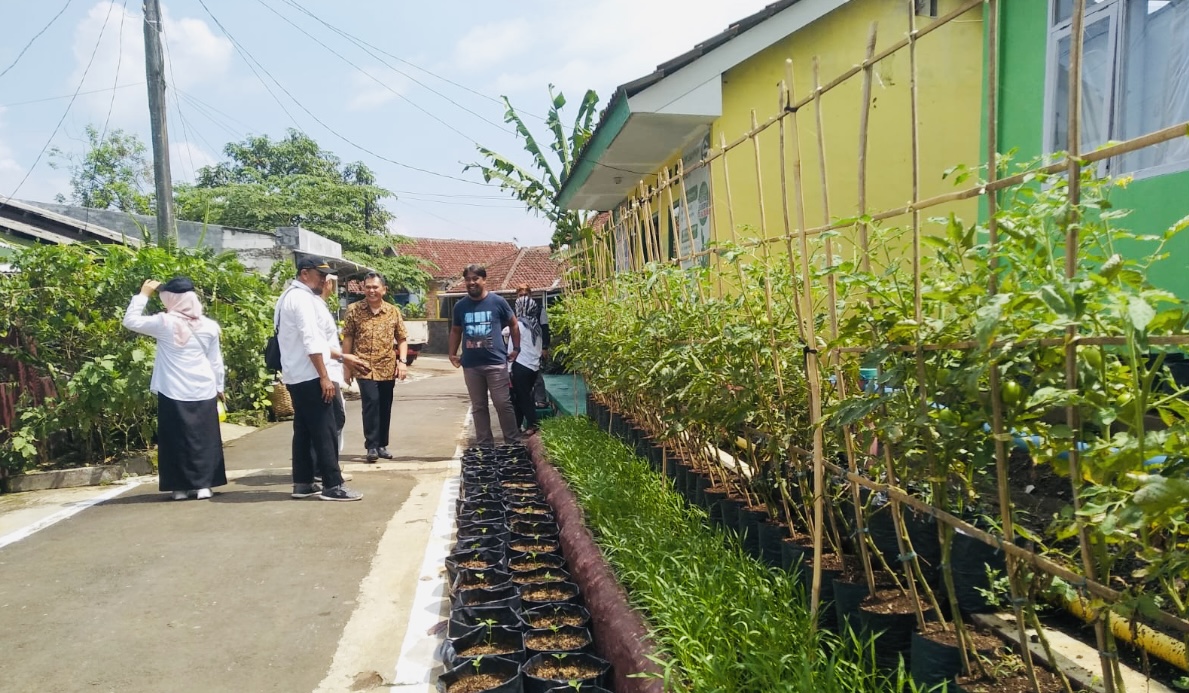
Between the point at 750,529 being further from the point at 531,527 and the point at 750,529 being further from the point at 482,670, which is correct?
the point at 531,527

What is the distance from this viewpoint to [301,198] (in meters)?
28.8

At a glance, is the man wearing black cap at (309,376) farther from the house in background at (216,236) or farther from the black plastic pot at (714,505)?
Answer: the house in background at (216,236)

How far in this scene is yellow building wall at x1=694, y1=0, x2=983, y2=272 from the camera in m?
6.84

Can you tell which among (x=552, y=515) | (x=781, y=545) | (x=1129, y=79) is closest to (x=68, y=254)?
(x=552, y=515)

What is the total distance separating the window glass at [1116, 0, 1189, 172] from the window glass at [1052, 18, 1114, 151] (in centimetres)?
9

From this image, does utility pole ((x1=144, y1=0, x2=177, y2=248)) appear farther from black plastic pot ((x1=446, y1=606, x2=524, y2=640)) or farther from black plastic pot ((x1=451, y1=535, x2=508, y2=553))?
black plastic pot ((x1=446, y1=606, x2=524, y2=640))

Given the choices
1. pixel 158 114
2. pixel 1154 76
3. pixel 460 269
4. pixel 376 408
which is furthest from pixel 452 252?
pixel 1154 76

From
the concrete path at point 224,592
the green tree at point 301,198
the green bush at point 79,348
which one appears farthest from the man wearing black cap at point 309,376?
the green tree at point 301,198

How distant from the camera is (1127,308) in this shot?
127 centimetres

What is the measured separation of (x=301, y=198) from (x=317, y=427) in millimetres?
25814

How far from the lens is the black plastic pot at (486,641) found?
9.68 ft

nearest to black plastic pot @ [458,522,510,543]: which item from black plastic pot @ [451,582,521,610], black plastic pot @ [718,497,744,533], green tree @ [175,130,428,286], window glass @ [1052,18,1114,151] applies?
black plastic pot @ [451,582,521,610]

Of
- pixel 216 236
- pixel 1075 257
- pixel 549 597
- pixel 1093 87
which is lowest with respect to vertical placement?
pixel 549 597

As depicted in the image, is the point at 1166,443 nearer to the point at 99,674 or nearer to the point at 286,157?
the point at 99,674
